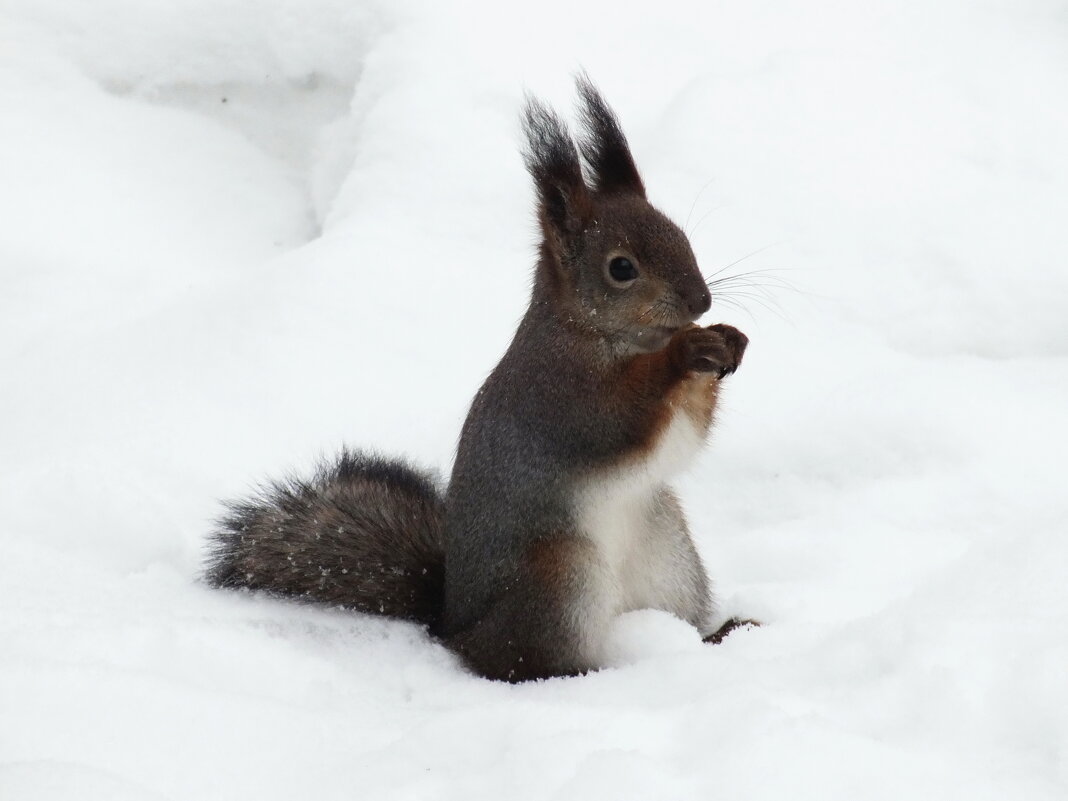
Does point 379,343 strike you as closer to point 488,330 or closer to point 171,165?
point 488,330

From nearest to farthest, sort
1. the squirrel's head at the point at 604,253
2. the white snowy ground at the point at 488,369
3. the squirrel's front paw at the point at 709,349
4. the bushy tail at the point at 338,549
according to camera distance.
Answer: the white snowy ground at the point at 488,369
the squirrel's front paw at the point at 709,349
the squirrel's head at the point at 604,253
the bushy tail at the point at 338,549

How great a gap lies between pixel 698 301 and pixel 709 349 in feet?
0.40

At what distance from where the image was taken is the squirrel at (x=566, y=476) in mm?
2271

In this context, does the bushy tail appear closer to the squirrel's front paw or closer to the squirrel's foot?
the squirrel's foot

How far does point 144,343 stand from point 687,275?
68.7 inches

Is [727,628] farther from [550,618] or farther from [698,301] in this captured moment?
[698,301]

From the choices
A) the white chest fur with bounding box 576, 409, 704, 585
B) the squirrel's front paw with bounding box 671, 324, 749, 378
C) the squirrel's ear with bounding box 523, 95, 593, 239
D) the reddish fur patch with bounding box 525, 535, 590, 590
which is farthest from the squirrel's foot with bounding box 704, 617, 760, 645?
the squirrel's ear with bounding box 523, 95, 593, 239

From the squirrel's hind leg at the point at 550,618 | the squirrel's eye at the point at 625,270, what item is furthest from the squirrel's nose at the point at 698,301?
the squirrel's hind leg at the point at 550,618

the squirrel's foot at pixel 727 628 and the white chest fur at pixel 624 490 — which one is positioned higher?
the white chest fur at pixel 624 490

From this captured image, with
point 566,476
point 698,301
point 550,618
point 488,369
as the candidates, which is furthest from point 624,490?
point 488,369

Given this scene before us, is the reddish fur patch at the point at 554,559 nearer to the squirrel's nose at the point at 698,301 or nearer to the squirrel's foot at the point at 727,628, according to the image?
the squirrel's foot at the point at 727,628

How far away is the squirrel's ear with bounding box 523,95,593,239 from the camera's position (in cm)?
234

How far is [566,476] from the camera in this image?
2.28 meters

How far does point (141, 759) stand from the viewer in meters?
1.60
